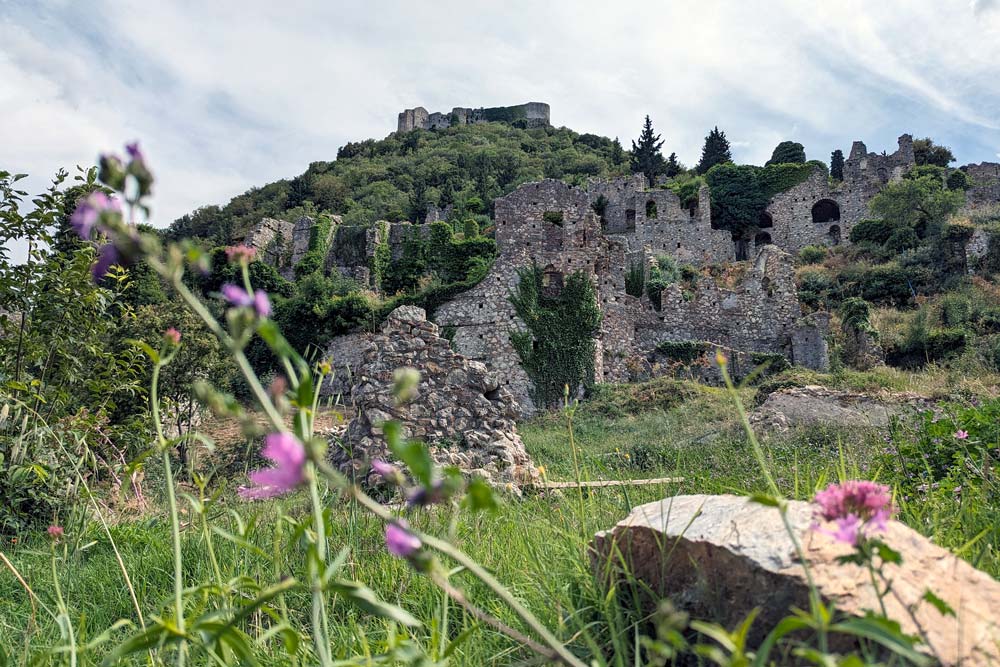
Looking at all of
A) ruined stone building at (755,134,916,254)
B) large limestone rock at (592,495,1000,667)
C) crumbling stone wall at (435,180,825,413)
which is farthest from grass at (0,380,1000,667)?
ruined stone building at (755,134,916,254)

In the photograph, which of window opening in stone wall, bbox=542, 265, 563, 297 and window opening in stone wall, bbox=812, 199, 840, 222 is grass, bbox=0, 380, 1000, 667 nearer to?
window opening in stone wall, bbox=542, 265, 563, 297

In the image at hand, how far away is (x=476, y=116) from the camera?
78.6 metres

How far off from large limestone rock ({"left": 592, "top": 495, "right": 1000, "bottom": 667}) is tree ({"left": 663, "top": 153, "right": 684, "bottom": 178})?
1873 inches

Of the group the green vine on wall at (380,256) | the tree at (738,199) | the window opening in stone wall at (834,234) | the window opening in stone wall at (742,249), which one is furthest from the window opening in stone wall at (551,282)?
the window opening in stone wall at (834,234)

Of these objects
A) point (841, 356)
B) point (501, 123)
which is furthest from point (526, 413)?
point (501, 123)

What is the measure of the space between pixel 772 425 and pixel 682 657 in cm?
883

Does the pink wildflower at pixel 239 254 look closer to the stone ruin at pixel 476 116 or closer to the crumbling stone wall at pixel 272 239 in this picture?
the crumbling stone wall at pixel 272 239

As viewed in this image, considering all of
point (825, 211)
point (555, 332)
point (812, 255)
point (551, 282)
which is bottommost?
point (555, 332)

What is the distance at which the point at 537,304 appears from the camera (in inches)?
616

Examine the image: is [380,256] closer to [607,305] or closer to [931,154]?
[607,305]

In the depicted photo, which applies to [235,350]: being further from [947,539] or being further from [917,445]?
[917,445]

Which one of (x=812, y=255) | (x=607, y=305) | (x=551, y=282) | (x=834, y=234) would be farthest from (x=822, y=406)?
→ (x=834, y=234)

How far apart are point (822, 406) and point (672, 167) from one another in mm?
40483

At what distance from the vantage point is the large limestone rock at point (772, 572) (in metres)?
1.34
